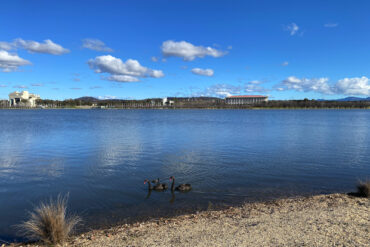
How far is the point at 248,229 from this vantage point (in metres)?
8.30

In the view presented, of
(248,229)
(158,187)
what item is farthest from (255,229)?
(158,187)

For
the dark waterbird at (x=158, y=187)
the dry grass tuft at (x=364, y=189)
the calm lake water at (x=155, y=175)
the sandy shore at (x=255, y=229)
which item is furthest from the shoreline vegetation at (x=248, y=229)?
the dark waterbird at (x=158, y=187)

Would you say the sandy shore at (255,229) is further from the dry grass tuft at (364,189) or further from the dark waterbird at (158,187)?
the dark waterbird at (158,187)

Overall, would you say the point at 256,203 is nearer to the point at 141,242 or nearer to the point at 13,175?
the point at 141,242

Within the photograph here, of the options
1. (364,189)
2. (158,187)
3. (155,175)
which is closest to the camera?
(364,189)

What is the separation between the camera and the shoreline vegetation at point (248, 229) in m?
7.49

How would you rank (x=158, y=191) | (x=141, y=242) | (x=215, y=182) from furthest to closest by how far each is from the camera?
(x=215, y=182) < (x=158, y=191) < (x=141, y=242)

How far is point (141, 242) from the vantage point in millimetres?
7727

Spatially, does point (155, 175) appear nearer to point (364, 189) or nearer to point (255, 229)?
point (255, 229)

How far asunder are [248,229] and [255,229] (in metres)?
0.21

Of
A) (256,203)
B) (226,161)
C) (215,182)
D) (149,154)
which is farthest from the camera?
(149,154)

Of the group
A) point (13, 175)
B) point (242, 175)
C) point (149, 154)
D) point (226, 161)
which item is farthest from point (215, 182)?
point (13, 175)

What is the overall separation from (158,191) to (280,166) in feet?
32.8

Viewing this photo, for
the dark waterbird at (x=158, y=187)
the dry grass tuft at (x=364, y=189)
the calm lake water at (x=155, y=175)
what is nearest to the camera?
the calm lake water at (x=155, y=175)
